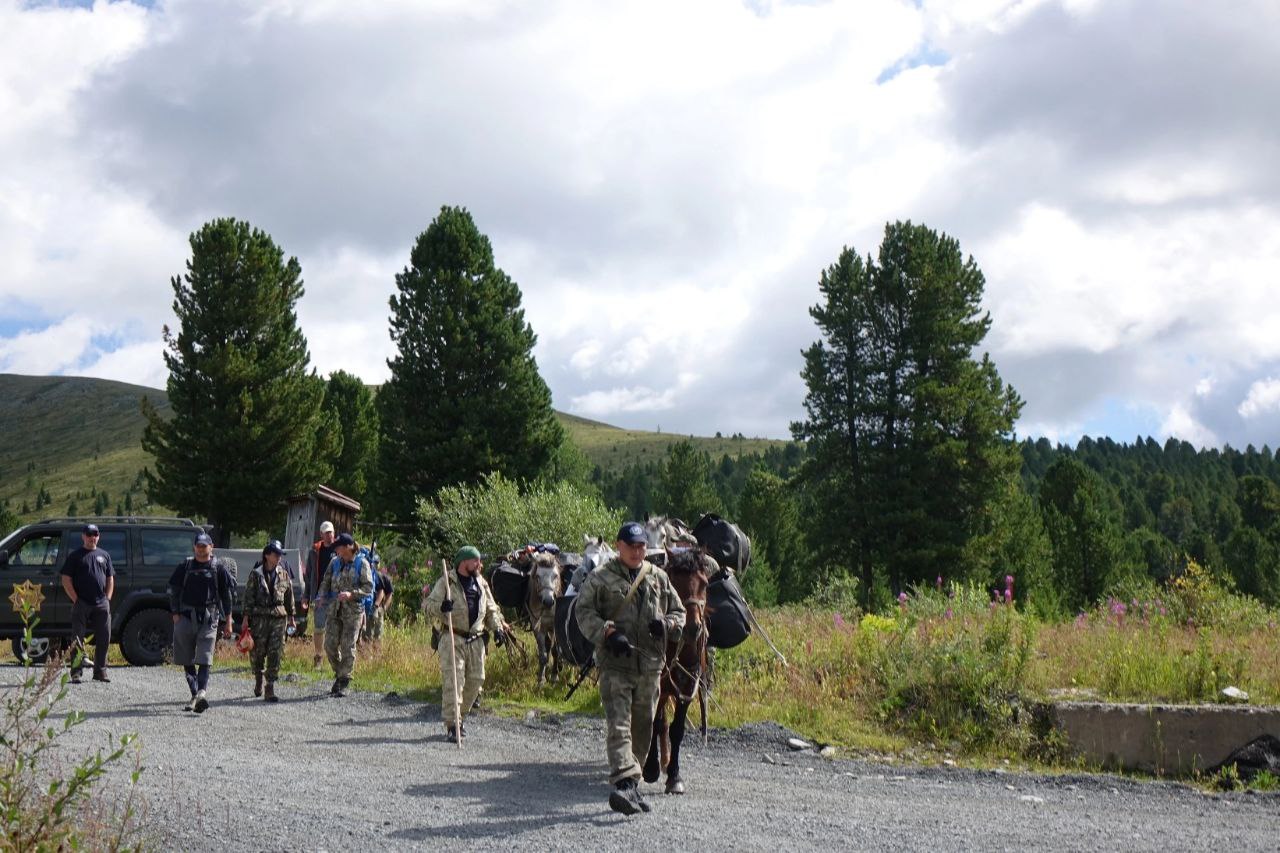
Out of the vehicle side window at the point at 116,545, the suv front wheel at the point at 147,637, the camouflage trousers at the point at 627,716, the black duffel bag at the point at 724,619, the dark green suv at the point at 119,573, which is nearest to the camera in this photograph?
the camouflage trousers at the point at 627,716

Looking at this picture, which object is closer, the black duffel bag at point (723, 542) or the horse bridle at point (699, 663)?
the horse bridle at point (699, 663)

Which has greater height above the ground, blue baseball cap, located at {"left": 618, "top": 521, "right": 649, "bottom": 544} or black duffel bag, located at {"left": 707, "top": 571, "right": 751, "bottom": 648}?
blue baseball cap, located at {"left": 618, "top": 521, "right": 649, "bottom": 544}

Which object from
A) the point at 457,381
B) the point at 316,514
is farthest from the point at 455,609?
the point at 457,381

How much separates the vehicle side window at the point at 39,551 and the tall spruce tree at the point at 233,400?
22474 mm

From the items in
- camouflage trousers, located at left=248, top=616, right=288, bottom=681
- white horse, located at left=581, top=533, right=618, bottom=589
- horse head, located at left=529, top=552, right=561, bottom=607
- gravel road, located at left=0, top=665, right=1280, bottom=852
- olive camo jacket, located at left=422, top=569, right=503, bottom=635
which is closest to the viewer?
gravel road, located at left=0, top=665, right=1280, bottom=852

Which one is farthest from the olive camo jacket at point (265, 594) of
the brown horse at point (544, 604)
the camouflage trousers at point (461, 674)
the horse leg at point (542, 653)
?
the horse leg at point (542, 653)

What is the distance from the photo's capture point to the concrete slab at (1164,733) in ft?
30.4

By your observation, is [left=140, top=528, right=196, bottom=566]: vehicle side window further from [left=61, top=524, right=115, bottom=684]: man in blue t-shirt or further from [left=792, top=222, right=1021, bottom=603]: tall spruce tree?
[left=792, top=222, right=1021, bottom=603]: tall spruce tree

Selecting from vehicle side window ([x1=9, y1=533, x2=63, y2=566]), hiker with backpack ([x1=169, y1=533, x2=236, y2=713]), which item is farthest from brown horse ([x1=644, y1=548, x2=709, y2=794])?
vehicle side window ([x1=9, y1=533, x2=63, y2=566])

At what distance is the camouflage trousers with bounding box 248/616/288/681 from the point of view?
13070 mm

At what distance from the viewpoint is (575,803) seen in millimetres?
7684

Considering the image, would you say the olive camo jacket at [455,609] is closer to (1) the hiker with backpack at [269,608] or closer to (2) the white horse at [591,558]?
(2) the white horse at [591,558]

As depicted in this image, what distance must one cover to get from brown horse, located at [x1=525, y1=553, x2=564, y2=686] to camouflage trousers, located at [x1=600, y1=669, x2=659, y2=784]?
503 centimetres

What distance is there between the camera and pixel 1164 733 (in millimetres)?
9461
